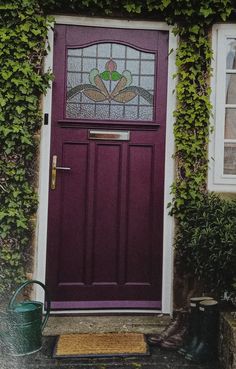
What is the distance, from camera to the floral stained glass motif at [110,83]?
448 cm

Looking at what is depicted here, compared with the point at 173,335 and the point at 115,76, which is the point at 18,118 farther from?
the point at 173,335

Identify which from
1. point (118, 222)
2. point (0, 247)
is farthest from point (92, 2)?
point (0, 247)

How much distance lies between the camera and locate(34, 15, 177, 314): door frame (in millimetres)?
4383

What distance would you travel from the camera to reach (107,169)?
4516 millimetres

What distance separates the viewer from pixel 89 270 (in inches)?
177

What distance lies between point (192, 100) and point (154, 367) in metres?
2.59

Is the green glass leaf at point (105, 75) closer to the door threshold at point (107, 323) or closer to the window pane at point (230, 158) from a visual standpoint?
the window pane at point (230, 158)

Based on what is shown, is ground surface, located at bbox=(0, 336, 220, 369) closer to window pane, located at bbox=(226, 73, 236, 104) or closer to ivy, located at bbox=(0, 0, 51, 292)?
ivy, located at bbox=(0, 0, 51, 292)

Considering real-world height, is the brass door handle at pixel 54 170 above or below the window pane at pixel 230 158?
below

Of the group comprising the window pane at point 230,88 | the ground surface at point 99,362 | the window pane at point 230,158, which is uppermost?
the window pane at point 230,88

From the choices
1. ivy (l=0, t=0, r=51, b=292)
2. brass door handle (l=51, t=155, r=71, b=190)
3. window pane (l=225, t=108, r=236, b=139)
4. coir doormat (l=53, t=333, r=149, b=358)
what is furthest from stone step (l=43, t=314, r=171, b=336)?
window pane (l=225, t=108, r=236, b=139)

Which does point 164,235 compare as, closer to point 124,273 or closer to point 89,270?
point 124,273

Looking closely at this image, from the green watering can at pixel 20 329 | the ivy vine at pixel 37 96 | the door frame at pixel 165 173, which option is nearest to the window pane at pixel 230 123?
the ivy vine at pixel 37 96

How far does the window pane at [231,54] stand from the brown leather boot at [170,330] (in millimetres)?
2626
